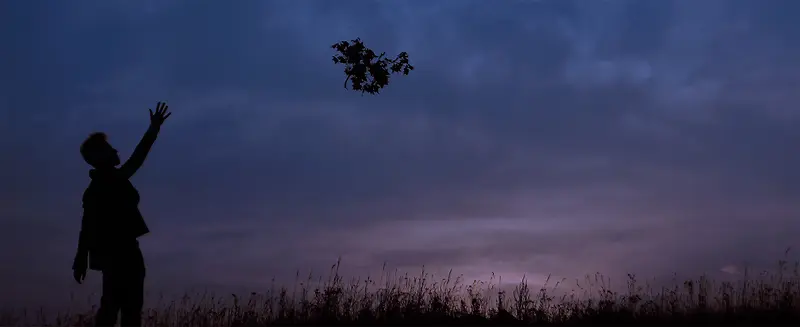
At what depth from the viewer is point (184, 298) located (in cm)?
1079

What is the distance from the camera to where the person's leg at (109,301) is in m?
6.00

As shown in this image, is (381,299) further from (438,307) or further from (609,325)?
(609,325)

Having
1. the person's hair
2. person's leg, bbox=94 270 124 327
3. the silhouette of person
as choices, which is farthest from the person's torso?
person's leg, bbox=94 270 124 327

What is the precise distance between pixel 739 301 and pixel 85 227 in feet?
27.1

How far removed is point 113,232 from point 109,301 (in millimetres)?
600

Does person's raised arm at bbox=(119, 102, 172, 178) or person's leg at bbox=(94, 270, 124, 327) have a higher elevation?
person's raised arm at bbox=(119, 102, 172, 178)

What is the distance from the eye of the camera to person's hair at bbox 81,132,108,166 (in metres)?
6.22

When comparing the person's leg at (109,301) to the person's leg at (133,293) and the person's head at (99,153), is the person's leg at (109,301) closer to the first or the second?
the person's leg at (133,293)

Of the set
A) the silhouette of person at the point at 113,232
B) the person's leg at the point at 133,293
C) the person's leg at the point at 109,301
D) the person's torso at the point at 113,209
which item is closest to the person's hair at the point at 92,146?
the silhouette of person at the point at 113,232

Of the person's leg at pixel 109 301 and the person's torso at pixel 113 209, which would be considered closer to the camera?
the person's leg at pixel 109 301

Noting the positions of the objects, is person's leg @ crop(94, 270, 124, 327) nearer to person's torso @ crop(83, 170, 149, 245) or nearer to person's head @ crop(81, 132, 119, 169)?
person's torso @ crop(83, 170, 149, 245)

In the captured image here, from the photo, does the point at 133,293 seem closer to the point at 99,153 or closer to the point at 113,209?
the point at 113,209

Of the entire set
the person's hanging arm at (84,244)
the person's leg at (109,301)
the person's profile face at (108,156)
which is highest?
the person's profile face at (108,156)

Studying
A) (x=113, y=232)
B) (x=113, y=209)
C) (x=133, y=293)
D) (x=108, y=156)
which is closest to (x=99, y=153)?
(x=108, y=156)
